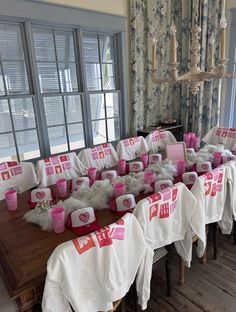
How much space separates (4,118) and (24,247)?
1.81m

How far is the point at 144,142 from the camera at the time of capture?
2797 mm

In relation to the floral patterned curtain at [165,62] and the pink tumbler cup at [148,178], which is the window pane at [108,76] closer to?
the floral patterned curtain at [165,62]

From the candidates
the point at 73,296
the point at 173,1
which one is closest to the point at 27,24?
the point at 173,1

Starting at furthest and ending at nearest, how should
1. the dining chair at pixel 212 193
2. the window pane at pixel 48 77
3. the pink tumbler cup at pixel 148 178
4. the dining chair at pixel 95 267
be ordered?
the window pane at pixel 48 77 < the pink tumbler cup at pixel 148 178 < the dining chair at pixel 212 193 < the dining chair at pixel 95 267

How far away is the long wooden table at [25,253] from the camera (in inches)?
39.5

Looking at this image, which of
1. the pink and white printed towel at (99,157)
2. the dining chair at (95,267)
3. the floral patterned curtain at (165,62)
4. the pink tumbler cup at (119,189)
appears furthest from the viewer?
the floral patterned curtain at (165,62)

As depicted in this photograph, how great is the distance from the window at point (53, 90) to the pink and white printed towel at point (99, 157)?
0.72m

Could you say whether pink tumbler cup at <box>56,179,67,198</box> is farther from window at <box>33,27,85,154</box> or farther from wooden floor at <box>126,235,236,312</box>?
window at <box>33,27,85,154</box>

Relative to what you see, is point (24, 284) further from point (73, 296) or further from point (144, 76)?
point (144, 76)

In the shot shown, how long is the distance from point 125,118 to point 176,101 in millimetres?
1037

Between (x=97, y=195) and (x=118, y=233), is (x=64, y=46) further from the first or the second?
(x=118, y=233)

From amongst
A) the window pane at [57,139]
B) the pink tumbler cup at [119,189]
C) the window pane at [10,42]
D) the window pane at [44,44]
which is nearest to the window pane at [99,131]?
the window pane at [57,139]

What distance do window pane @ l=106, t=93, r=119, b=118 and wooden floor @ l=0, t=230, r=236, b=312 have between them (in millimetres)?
2147

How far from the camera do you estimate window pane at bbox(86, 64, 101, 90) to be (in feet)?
10.2
